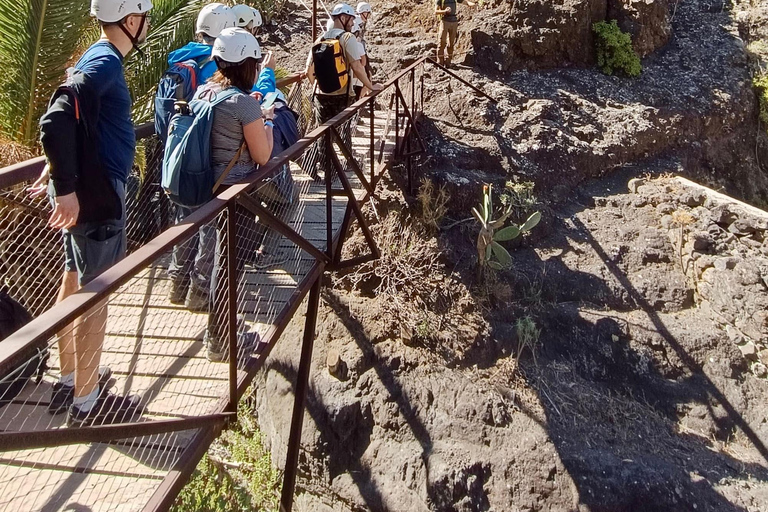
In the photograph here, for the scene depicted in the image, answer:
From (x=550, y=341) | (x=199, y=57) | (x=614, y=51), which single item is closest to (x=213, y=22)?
(x=199, y=57)

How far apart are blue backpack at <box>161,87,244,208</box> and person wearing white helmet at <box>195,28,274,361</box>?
33mm

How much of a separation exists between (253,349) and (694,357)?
4865 mm

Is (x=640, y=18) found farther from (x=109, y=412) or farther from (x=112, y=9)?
(x=109, y=412)

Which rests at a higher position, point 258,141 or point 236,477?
point 258,141

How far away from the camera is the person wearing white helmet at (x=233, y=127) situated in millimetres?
2906

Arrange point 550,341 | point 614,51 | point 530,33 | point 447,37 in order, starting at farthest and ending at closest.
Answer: point 614,51 < point 530,33 < point 447,37 < point 550,341

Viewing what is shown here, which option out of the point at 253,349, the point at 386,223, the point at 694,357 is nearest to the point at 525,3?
the point at 386,223

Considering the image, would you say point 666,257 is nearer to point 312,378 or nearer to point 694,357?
point 694,357

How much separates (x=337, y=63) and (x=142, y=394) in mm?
3231

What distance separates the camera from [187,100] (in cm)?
352

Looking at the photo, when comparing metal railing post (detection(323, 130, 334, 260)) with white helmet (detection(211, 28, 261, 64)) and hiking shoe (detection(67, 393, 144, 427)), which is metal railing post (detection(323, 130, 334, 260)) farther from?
hiking shoe (detection(67, 393, 144, 427))

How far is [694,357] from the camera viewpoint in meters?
6.11

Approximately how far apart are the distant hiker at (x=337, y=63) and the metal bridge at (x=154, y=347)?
0.35 meters

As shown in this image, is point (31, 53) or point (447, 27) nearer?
point (31, 53)
